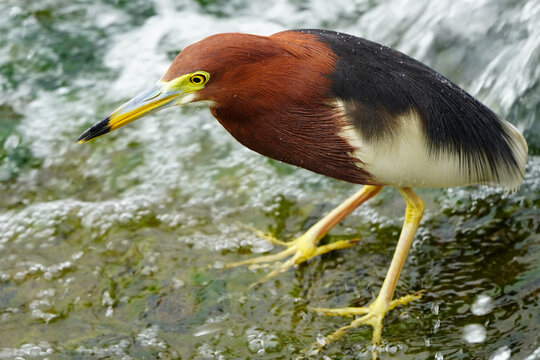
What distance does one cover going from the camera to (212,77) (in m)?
2.01

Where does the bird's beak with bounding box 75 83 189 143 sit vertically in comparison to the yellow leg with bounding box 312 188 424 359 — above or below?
above

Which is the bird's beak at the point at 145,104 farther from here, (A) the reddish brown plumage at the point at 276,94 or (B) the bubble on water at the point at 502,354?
(B) the bubble on water at the point at 502,354

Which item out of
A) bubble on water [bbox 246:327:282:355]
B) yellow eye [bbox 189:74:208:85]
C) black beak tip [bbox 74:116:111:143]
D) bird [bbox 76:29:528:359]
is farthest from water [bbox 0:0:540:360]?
yellow eye [bbox 189:74:208:85]

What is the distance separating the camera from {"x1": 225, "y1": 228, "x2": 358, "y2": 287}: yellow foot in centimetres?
277

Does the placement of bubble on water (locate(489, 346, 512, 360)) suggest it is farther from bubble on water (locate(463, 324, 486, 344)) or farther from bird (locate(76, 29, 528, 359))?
bird (locate(76, 29, 528, 359))

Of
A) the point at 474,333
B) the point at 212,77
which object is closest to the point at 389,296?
the point at 474,333

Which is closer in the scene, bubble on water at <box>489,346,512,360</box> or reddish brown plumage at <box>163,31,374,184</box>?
reddish brown plumage at <box>163,31,374,184</box>

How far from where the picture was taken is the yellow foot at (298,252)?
109 inches

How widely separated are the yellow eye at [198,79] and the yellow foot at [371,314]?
102 cm

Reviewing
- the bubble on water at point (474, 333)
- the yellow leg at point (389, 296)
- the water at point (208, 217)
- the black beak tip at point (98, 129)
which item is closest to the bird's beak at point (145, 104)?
the black beak tip at point (98, 129)

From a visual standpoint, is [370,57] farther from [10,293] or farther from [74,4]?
[74,4]

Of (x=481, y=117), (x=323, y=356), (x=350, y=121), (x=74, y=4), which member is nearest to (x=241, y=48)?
(x=350, y=121)

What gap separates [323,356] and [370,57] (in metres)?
Answer: 1.04

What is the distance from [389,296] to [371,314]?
95 mm
